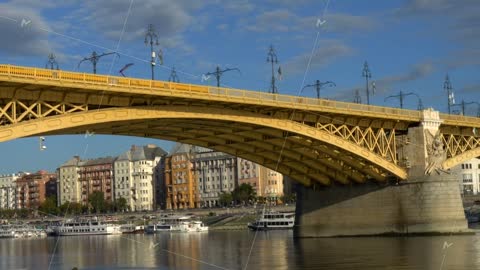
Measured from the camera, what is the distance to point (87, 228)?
150 meters

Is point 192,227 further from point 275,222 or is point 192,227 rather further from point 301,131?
→ point 301,131

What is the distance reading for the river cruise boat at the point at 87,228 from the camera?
146875mm

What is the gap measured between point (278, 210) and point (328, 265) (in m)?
106

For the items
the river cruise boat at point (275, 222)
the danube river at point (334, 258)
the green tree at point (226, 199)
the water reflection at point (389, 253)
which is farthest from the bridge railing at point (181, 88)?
the green tree at point (226, 199)

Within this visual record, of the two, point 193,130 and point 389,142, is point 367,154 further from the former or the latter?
point 193,130

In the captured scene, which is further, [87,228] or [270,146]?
[87,228]

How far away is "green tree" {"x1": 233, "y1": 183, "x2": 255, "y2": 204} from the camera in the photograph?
188 metres

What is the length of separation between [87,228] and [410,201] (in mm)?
87228

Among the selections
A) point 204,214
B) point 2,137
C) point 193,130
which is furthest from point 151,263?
point 204,214

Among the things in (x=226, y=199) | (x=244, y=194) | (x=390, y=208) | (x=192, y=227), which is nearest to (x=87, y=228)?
(x=192, y=227)

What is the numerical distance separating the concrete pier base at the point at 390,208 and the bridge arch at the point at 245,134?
1.62 meters

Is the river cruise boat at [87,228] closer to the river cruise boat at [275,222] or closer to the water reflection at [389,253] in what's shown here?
the river cruise boat at [275,222]

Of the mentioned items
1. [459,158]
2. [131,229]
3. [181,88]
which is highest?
[181,88]

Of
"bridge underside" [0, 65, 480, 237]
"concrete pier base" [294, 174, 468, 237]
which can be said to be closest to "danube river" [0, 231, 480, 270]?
"concrete pier base" [294, 174, 468, 237]
